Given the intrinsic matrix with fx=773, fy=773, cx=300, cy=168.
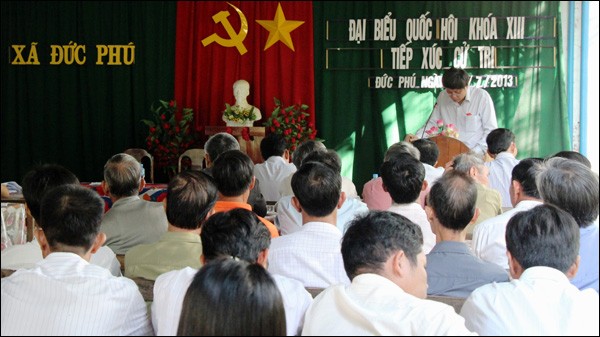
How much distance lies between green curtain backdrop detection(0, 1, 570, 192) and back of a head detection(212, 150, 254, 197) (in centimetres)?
498

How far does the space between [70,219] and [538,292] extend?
1.34 m

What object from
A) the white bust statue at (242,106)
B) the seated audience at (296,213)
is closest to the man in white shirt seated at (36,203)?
the seated audience at (296,213)

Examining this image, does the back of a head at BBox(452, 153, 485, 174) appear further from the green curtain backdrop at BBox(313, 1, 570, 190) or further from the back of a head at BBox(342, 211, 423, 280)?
the green curtain backdrop at BBox(313, 1, 570, 190)

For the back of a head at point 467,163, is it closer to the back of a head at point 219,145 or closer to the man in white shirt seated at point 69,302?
the back of a head at point 219,145

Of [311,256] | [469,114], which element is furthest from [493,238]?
[469,114]

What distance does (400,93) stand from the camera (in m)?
8.46

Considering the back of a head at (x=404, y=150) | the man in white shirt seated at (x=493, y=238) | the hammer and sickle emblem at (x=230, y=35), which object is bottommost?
the man in white shirt seated at (x=493, y=238)

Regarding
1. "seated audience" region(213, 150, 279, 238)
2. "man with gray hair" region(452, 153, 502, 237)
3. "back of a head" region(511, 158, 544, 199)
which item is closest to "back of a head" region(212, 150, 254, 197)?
"seated audience" region(213, 150, 279, 238)

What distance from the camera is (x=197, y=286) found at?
143cm

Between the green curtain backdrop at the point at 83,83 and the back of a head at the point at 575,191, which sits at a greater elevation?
the green curtain backdrop at the point at 83,83

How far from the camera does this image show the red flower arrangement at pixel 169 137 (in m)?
8.57

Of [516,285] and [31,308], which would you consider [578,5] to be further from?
[31,308]

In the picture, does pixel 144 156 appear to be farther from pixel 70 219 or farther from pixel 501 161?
pixel 70 219

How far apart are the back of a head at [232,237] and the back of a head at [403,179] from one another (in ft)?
4.89
